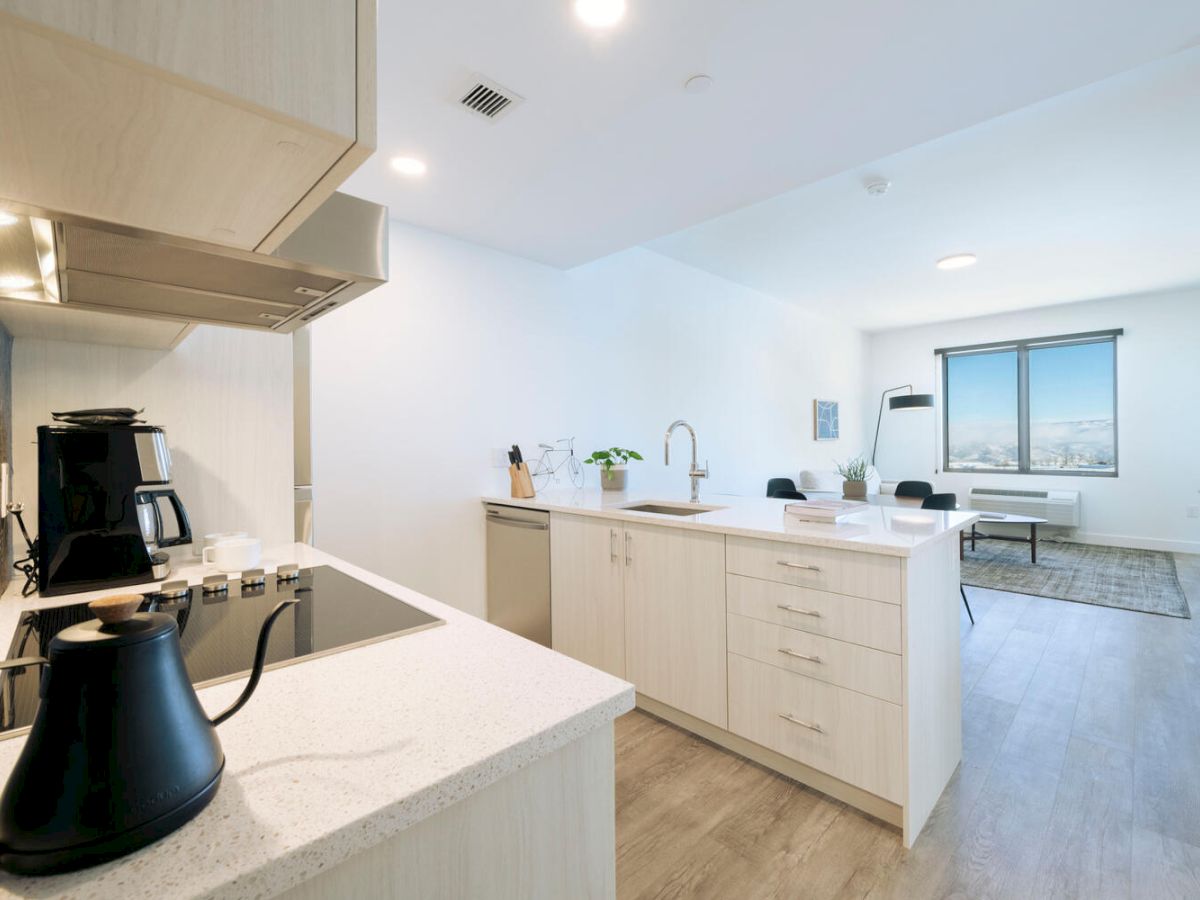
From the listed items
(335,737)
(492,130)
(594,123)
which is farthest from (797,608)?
(492,130)

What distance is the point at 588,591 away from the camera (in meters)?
2.50

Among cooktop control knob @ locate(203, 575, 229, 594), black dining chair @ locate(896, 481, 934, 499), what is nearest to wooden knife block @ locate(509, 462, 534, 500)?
cooktop control knob @ locate(203, 575, 229, 594)

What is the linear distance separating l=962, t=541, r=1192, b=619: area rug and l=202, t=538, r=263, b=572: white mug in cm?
502

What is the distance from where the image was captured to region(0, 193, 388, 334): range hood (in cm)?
80

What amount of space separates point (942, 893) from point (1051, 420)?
6.78 metres

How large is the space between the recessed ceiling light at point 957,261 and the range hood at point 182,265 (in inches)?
188

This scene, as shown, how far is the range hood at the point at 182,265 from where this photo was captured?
31.4 inches

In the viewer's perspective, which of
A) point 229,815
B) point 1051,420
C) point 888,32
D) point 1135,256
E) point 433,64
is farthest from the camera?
point 1051,420

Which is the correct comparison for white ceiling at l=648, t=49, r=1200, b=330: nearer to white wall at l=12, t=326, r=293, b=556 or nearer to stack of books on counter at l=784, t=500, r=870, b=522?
stack of books on counter at l=784, t=500, r=870, b=522

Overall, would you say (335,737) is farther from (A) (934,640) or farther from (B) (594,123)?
(B) (594,123)

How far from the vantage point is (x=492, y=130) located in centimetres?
198

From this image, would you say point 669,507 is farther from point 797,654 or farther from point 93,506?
point 93,506

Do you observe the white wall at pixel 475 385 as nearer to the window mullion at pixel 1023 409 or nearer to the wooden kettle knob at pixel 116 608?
the wooden kettle knob at pixel 116 608

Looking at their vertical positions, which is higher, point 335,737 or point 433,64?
point 433,64
